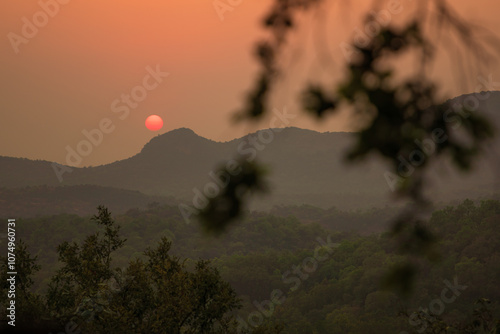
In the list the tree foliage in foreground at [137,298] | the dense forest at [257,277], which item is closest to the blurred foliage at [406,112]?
the dense forest at [257,277]

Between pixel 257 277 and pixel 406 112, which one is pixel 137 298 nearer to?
pixel 406 112

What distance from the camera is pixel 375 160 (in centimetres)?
292

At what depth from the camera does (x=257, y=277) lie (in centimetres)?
8850

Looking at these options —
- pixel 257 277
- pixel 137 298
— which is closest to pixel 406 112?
pixel 137 298

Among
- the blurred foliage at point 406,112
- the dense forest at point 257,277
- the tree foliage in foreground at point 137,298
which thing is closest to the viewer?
the blurred foliage at point 406,112

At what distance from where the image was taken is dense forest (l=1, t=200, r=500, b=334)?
1411 centimetres

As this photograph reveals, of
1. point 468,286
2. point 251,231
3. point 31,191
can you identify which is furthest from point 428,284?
point 31,191

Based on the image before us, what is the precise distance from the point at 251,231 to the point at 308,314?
6788 centimetres

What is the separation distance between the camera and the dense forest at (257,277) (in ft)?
46.3

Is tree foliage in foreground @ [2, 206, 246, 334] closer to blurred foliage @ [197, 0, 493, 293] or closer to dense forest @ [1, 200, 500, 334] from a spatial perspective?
dense forest @ [1, 200, 500, 334]

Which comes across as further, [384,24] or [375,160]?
[384,24]

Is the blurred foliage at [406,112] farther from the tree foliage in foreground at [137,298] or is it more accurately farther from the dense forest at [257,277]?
the tree foliage in foreground at [137,298]

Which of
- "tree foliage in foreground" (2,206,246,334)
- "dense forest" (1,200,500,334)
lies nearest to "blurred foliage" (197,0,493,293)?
"dense forest" (1,200,500,334)

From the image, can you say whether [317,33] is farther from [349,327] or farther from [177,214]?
[177,214]
